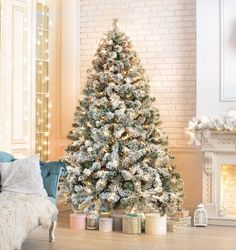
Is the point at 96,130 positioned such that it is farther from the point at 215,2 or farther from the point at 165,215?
the point at 215,2

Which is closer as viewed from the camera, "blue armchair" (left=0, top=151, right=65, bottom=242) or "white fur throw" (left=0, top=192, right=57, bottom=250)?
"white fur throw" (left=0, top=192, right=57, bottom=250)

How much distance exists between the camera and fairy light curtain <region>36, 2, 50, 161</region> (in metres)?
7.75

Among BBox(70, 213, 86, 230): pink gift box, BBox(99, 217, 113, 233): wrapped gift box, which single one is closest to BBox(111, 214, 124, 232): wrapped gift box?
BBox(99, 217, 113, 233): wrapped gift box

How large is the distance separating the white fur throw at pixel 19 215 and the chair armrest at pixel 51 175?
0.31 metres

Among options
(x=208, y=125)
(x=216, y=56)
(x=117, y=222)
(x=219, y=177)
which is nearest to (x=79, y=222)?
(x=117, y=222)

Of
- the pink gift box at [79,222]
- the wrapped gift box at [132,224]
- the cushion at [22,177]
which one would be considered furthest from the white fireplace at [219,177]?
the cushion at [22,177]

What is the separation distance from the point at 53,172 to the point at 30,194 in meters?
0.46

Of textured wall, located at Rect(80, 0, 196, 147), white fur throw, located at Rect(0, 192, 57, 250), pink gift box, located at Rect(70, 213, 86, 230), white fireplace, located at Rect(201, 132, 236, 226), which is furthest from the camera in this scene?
textured wall, located at Rect(80, 0, 196, 147)

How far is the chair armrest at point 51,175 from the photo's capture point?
5965 mm

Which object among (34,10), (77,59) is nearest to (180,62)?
(77,59)

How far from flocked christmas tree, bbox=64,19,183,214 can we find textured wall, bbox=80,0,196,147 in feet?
2.46

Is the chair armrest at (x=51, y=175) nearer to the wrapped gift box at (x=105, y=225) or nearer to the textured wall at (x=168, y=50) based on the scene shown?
the wrapped gift box at (x=105, y=225)

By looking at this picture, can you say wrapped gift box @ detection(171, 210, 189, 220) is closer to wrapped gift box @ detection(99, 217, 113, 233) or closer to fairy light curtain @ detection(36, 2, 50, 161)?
wrapped gift box @ detection(99, 217, 113, 233)

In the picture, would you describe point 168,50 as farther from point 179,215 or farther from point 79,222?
point 79,222
